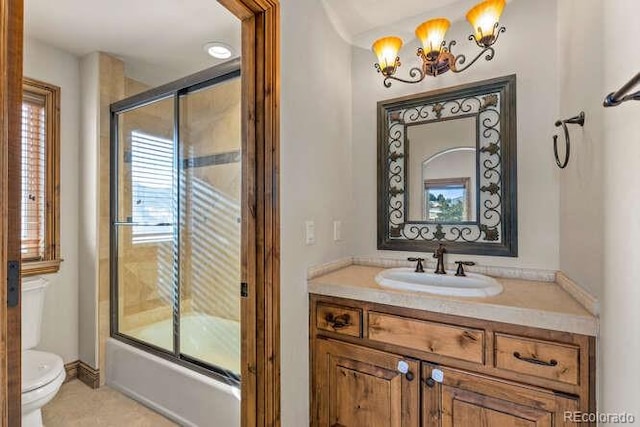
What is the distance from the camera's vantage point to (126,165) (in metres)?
2.54

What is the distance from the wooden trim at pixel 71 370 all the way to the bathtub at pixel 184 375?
259 mm

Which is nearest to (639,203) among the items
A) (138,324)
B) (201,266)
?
(201,266)

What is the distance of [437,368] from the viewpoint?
4.09 feet

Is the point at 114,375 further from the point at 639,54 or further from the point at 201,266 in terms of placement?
the point at 639,54

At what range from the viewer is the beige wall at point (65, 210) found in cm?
217

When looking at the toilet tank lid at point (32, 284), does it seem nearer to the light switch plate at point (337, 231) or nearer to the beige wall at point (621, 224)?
the light switch plate at point (337, 231)

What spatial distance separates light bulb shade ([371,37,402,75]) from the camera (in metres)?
1.70

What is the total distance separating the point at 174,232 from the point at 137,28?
1.42 metres

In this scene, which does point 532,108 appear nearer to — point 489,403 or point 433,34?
point 433,34

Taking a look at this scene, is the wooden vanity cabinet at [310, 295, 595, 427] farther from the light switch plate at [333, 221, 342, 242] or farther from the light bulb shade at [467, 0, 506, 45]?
the light bulb shade at [467, 0, 506, 45]

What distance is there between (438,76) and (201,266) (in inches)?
83.0

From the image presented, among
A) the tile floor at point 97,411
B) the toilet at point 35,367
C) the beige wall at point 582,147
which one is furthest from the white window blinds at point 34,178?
the beige wall at point 582,147

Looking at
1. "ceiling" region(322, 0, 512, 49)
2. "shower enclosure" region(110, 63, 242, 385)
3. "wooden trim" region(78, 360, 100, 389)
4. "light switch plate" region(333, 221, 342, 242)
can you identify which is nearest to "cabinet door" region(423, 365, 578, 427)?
"light switch plate" region(333, 221, 342, 242)

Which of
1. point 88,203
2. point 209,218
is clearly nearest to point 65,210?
point 88,203
